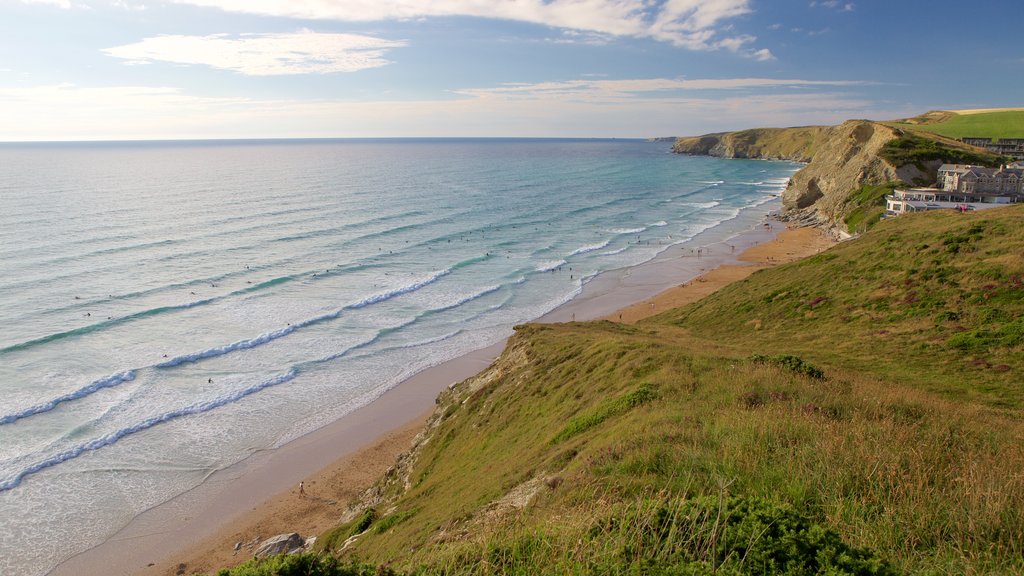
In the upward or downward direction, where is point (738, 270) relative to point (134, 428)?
upward

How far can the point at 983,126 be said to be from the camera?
124562mm

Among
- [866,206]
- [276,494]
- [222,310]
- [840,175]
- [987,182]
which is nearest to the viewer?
[276,494]

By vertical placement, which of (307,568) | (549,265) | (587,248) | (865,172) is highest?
(865,172)

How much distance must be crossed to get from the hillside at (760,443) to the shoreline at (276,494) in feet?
15.8

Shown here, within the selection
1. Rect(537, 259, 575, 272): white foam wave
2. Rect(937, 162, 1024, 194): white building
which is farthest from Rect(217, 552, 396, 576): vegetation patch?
Rect(937, 162, 1024, 194): white building

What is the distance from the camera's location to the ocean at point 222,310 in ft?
90.2

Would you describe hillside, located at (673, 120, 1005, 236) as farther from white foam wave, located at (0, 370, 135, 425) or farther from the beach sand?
white foam wave, located at (0, 370, 135, 425)

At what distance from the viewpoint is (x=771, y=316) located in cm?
3167

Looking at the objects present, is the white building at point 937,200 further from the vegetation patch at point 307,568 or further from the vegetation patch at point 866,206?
the vegetation patch at point 307,568

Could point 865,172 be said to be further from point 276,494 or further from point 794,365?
point 276,494

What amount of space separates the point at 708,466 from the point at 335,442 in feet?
81.7

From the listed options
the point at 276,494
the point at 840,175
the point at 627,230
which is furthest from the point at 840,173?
the point at 276,494

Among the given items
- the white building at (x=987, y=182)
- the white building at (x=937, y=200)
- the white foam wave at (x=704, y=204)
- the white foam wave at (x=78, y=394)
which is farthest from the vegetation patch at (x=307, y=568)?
the white foam wave at (x=704, y=204)

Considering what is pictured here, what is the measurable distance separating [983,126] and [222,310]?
5880 inches
